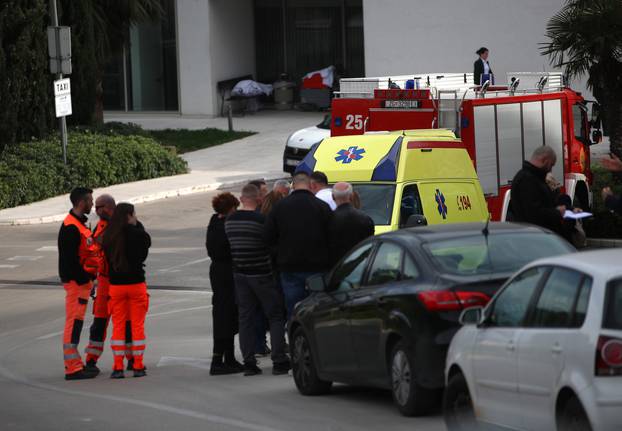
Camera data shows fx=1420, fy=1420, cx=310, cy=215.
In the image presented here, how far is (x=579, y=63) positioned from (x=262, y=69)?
80.9 feet

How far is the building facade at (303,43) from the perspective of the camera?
3991 centimetres

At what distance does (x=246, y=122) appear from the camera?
43.5m

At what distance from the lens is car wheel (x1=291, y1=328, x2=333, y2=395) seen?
11984 millimetres

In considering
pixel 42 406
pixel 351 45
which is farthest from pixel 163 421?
pixel 351 45

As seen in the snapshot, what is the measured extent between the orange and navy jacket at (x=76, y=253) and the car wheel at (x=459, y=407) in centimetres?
525

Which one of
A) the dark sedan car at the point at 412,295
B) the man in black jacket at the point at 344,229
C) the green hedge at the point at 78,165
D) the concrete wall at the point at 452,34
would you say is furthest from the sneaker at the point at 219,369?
the concrete wall at the point at 452,34

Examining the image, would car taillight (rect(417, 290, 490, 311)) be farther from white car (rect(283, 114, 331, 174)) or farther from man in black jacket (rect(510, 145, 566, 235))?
white car (rect(283, 114, 331, 174))

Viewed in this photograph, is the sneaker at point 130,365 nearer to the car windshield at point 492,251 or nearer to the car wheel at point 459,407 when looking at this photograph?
the car windshield at point 492,251

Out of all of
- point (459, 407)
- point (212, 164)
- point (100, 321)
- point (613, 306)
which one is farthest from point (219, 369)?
point (212, 164)

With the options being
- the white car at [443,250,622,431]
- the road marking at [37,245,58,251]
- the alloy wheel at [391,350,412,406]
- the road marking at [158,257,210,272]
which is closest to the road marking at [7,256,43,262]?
the road marking at [37,245,58,251]

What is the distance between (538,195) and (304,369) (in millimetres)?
2828

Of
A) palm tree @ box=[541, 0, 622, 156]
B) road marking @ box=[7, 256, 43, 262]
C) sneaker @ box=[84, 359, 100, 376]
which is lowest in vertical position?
sneaker @ box=[84, 359, 100, 376]

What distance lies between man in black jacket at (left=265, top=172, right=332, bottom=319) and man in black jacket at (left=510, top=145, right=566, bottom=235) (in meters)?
1.85

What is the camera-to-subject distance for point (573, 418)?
25.4 ft
